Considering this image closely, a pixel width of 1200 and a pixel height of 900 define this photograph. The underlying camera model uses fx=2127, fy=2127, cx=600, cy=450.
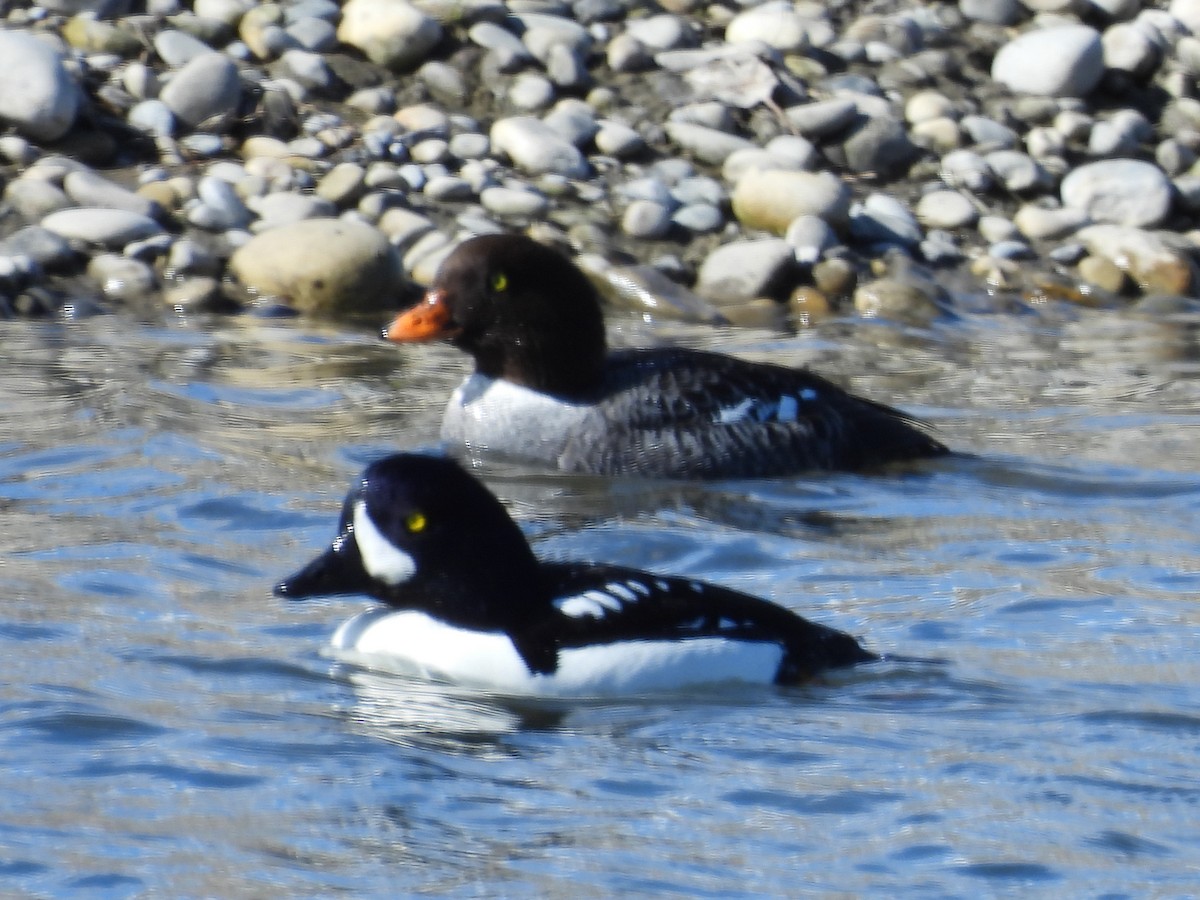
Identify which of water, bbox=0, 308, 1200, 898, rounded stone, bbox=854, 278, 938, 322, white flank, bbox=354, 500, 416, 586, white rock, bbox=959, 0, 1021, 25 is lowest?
water, bbox=0, 308, 1200, 898

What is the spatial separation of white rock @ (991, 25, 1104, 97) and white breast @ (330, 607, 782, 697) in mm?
9451

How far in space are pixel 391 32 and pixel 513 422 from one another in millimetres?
5382

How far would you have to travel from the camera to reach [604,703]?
213 inches

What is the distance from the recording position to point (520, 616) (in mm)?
5512

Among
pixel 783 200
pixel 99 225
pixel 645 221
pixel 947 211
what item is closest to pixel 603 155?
pixel 645 221

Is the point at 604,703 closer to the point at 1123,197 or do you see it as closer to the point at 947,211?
the point at 947,211

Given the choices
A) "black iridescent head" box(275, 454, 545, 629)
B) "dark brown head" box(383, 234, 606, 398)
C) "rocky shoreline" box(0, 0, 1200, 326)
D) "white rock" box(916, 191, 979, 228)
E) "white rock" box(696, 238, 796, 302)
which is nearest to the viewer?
"black iridescent head" box(275, 454, 545, 629)

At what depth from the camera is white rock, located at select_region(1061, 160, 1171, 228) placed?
43.4 feet

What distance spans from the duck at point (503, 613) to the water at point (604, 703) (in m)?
0.08

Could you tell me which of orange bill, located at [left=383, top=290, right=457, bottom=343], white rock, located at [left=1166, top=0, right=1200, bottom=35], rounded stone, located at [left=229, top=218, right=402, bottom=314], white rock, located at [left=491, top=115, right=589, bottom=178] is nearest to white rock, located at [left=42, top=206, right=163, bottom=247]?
rounded stone, located at [left=229, top=218, right=402, bottom=314]

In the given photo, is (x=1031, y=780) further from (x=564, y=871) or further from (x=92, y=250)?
(x=92, y=250)

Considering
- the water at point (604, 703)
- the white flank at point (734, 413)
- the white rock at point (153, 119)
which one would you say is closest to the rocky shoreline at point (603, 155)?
the white rock at point (153, 119)

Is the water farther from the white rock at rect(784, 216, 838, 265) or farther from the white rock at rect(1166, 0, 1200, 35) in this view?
the white rock at rect(1166, 0, 1200, 35)

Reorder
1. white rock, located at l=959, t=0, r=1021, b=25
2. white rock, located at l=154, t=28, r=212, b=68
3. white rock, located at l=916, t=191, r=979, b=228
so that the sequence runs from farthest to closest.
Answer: white rock, located at l=959, t=0, r=1021, b=25
white rock, located at l=916, t=191, r=979, b=228
white rock, located at l=154, t=28, r=212, b=68
